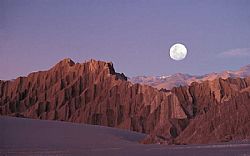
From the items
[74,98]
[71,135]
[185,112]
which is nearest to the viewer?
Result: [71,135]

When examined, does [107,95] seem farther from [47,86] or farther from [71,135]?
[71,135]

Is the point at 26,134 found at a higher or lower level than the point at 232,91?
lower

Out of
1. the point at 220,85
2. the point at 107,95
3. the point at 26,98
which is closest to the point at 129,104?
the point at 107,95

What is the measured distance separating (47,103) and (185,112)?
94.4 feet

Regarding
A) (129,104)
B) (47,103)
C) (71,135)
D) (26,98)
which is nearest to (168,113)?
(129,104)

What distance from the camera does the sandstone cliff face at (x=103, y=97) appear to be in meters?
76.4

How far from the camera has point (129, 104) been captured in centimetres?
8194

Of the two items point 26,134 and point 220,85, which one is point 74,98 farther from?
point 26,134

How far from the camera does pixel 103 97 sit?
8388cm

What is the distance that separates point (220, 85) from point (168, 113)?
11.9 meters

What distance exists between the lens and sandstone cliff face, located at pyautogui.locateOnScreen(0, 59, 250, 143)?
251 ft

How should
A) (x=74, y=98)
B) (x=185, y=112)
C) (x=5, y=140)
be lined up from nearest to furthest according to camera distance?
(x=5, y=140)
(x=185, y=112)
(x=74, y=98)

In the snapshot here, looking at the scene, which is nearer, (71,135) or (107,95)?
(71,135)

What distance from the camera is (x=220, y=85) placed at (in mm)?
79375
